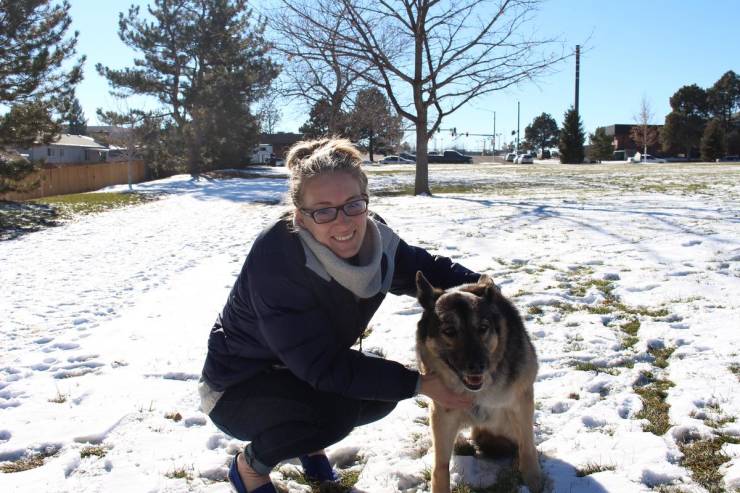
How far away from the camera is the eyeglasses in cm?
280

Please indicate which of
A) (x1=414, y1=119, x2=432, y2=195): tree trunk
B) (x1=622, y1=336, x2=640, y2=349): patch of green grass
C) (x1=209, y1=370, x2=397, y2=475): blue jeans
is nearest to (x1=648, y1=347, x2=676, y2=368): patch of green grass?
(x1=622, y1=336, x2=640, y2=349): patch of green grass

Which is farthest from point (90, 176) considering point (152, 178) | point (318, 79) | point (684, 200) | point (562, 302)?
point (562, 302)

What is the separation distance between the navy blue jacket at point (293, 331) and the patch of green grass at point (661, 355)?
255 cm

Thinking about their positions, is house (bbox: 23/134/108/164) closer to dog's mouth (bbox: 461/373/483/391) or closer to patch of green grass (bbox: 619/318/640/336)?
patch of green grass (bbox: 619/318/640/336)

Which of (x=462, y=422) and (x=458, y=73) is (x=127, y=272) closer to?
(x=462, y=422)

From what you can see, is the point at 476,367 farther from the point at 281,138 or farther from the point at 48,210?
the point at 281,138

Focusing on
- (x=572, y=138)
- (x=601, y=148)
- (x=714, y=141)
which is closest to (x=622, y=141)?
(x=601, y=148)

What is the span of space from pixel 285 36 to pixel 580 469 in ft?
61.3

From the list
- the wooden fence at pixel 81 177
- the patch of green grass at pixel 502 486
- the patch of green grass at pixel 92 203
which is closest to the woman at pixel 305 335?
the patch of green grass at pixel 502 486

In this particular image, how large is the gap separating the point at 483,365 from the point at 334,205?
3.57ft

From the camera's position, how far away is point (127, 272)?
9.53 meters

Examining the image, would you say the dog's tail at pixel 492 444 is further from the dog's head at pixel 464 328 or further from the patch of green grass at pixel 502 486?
the dog's head at pixel 464 328

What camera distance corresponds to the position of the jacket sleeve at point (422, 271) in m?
3.50

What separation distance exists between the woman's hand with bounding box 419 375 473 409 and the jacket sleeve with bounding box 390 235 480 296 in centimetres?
78
